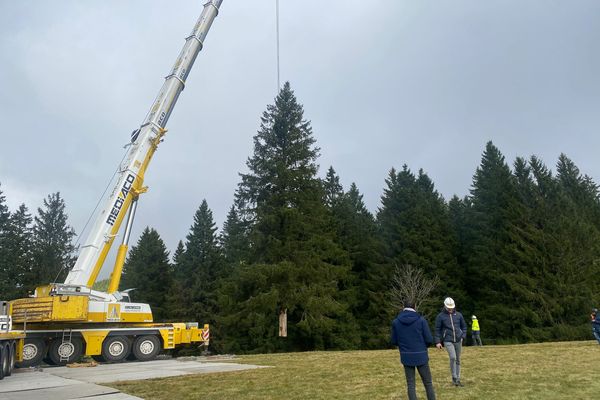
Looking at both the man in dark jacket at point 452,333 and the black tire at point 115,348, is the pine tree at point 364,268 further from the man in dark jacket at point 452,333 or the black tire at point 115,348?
the man in dark jacket at point 452,333

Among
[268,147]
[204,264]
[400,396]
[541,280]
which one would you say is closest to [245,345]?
[204,264]

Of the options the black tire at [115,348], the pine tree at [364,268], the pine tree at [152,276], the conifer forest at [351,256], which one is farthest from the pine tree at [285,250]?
the pine tree at [152,276]

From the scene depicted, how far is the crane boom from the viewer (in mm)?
19562

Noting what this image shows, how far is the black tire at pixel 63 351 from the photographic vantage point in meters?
19.6

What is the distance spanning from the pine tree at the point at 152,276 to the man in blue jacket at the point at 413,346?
4607 cm

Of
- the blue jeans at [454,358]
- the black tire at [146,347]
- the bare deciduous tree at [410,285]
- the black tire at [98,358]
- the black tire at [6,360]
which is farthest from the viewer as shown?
the bare deciduous tree at [410,285]

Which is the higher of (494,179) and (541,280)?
(494,179)

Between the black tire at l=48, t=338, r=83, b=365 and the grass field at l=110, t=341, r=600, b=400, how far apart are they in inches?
396

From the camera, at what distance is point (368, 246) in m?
45.6

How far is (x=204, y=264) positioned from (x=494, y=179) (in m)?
31.0

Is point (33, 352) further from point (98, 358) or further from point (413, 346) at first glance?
point (413, 346)

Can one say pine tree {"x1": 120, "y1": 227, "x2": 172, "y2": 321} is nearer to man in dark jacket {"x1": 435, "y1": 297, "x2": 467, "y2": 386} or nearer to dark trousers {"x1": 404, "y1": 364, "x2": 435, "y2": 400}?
man in dark jacket {"x1": 435, "y1": 297, "x2": 467, "y2": 386}

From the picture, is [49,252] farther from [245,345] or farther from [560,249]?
[560,249]

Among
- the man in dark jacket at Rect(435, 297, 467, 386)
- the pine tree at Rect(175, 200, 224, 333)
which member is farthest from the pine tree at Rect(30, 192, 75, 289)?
the man in dark jacket at Rect(435, 297, 467, 386)
